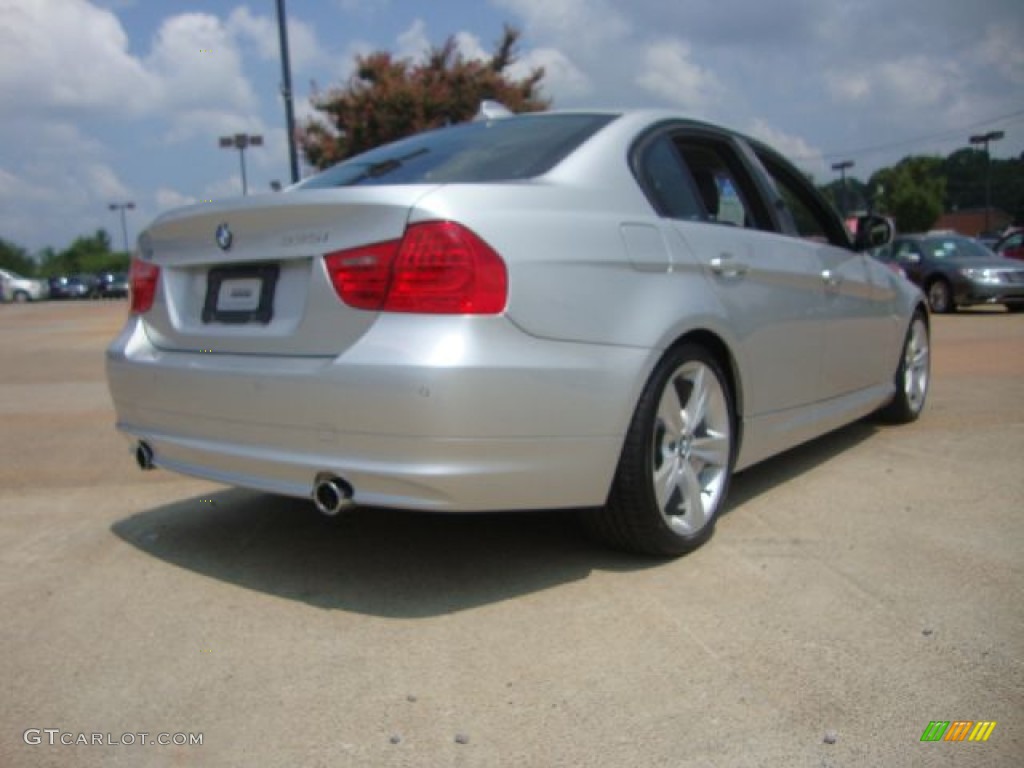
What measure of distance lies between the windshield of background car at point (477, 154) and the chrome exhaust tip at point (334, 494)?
1.06 metres

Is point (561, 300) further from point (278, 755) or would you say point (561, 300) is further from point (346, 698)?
point (278, 755)

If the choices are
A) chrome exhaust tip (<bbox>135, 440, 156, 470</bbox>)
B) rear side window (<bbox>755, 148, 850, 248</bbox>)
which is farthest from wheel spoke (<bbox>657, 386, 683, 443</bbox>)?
chrome exhaust tip (<bbox>135, 440, 156, 470</bbox>)

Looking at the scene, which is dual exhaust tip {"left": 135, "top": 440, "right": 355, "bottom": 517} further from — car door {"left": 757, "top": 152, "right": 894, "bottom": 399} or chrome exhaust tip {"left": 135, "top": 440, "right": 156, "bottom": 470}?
car door {"left": 757, "top": 152, "right": 894, "bottom": 399}

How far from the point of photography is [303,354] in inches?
111

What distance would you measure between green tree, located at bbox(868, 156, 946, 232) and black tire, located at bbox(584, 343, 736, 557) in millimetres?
69928

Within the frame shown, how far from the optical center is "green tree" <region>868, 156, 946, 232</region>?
68688 mm

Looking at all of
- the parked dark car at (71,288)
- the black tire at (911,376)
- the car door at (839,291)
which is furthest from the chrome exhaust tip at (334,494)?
the parked dark car at (71,288)

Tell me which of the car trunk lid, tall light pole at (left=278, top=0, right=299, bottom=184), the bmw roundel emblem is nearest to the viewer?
the car trunk lid

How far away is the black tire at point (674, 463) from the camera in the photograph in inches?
120

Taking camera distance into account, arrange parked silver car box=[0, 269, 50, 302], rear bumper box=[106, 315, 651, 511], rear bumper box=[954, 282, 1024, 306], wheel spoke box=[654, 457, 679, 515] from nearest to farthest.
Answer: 1. rear bumper box=[106, 315, 651, 511]
2. wheel spoke box=[654, 457, 679, 515]
3. rear bumper box=[954, 282, 1024, 306]
4. parked silver car box=[0, 269, 50, 302]

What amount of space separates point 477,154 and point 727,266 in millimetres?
1021

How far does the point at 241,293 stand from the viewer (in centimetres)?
306

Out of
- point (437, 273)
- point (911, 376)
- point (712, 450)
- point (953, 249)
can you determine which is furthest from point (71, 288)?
point (437, 273)

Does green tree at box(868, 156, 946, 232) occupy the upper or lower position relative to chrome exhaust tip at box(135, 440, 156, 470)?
upper
